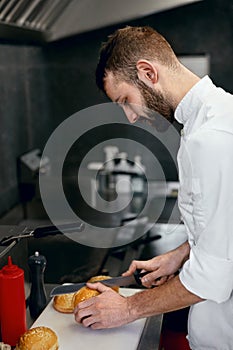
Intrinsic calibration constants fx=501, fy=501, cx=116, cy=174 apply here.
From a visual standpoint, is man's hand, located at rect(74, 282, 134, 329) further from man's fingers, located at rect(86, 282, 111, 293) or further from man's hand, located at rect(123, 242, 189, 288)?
man's hand, located at rect(123, 242, 189, 288)

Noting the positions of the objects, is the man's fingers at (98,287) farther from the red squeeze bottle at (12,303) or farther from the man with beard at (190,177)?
the red squeeze bottle at (12,303)

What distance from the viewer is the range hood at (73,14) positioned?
2.39 meters

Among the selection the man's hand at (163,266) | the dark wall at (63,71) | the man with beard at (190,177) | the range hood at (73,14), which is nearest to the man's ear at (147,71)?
the man with beard at (190,177)

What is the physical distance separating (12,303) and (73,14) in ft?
7.64

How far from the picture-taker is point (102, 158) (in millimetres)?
3293

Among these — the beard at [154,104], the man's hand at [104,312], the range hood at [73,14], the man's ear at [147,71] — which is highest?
the range hood at [73,14]

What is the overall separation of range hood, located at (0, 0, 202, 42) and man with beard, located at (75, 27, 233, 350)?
131 centimetres

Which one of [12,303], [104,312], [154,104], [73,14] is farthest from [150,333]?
[73,14]

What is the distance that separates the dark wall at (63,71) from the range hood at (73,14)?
0.13 m

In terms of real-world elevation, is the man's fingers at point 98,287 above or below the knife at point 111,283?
above

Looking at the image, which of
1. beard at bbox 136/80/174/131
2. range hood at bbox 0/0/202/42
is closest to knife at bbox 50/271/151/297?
beard at bbox 136/80/174/131

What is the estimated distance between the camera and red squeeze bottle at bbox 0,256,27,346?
101 cm

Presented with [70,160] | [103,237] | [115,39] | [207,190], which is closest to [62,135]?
[70,160]

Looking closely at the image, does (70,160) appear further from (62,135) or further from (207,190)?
(207,190)
